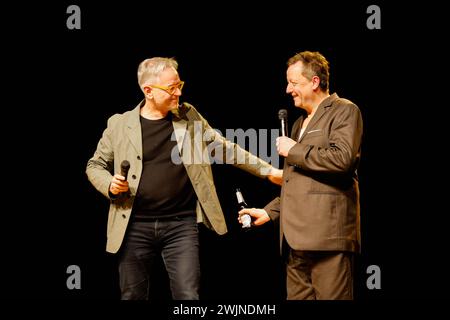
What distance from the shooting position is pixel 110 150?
2.85 m

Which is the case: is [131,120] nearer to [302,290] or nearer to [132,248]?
[132,248]

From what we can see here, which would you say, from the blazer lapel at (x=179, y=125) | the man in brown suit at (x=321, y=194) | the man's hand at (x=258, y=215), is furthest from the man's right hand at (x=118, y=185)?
the man in brown suit at (x=321, y=194)

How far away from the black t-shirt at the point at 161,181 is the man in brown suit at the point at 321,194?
494mm

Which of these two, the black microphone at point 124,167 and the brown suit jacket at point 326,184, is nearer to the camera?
the brown suit jacket at point 326,184

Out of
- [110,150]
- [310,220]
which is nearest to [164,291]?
[110,150]

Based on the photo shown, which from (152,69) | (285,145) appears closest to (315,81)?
(285,145)

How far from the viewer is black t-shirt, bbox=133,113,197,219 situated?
274 cm

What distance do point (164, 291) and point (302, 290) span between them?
1.13m

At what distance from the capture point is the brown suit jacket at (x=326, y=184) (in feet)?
7.89

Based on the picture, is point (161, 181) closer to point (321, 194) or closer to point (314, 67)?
point (321, 194)

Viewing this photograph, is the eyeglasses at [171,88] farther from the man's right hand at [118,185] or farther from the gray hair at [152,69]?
the man's right hand at [118,185]

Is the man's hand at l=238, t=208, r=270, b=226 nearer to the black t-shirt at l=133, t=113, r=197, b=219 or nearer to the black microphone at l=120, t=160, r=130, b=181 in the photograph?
the black t-shirt at l=133, t=113, r=197, b=219

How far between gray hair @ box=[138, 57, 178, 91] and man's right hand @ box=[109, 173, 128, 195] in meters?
0.49

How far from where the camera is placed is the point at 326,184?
8.13 feet
